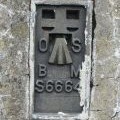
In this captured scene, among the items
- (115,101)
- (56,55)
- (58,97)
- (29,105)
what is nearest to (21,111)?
(29,105)

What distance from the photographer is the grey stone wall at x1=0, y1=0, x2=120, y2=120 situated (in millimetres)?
2848

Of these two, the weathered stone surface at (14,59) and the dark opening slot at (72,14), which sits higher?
the dark opening slot at (72,14)

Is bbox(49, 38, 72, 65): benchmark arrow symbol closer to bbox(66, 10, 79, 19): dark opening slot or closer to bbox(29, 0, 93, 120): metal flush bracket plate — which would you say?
bbox(29, 0, 93, 120): metal flush bracket plate

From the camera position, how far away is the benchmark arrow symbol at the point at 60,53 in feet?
9.41

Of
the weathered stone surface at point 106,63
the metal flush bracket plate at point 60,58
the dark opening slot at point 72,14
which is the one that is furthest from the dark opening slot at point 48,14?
A: the weathered stone surface at point 106,63

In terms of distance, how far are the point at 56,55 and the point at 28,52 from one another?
7.3 inches

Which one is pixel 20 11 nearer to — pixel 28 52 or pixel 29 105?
pixel 28 52

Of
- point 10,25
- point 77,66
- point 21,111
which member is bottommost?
point 21,111

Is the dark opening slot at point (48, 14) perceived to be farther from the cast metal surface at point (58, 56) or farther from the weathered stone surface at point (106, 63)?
the weathered stone surface at point (106, 63)

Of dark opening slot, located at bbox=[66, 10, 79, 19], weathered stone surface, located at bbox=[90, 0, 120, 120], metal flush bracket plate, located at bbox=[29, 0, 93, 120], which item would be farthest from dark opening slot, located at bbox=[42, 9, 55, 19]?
weathered stone surface, located at bbox=[90, 0, 120, 120]

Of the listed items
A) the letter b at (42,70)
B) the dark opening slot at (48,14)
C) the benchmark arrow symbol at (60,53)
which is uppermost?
the dark opening slot at (48,14)

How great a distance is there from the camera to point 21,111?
2895 mm

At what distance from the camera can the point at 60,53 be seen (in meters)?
2.87

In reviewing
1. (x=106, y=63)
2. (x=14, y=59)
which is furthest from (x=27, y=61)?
(x=106, y=63)
